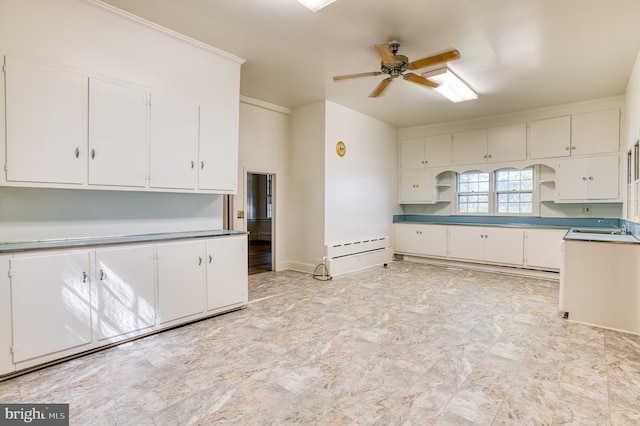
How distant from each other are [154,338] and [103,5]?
3.09 meters

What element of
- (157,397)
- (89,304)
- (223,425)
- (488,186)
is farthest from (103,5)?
(488,186)

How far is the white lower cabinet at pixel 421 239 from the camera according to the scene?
6594 millimetres

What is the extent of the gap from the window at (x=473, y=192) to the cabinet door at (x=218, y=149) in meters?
5.17

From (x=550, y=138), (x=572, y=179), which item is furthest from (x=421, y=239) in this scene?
(x=550, y=138)

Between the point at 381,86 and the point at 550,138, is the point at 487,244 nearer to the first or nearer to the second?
the point at 550,138

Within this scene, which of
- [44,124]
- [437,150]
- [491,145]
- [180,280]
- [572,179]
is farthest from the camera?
[437,150]

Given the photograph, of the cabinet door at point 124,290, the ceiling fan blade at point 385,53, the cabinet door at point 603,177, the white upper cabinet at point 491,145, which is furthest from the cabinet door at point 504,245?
the cabinet door at point 124,290

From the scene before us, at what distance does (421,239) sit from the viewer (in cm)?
687

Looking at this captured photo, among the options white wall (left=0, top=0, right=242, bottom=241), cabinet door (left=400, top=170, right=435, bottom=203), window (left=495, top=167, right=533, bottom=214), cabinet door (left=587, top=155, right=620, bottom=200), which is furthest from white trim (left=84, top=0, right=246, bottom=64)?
cabinet door (left=587, top=155, right=620, bottom=200)

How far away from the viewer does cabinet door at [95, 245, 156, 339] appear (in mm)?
2697

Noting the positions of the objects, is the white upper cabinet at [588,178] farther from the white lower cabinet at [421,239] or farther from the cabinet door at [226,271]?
the cabinet door at [226,271]

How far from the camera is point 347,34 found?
335 cm

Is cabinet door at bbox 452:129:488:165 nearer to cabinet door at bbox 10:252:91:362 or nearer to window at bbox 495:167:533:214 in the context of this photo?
window at bbox 495:167:533:214

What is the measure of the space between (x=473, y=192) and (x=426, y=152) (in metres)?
1.33
